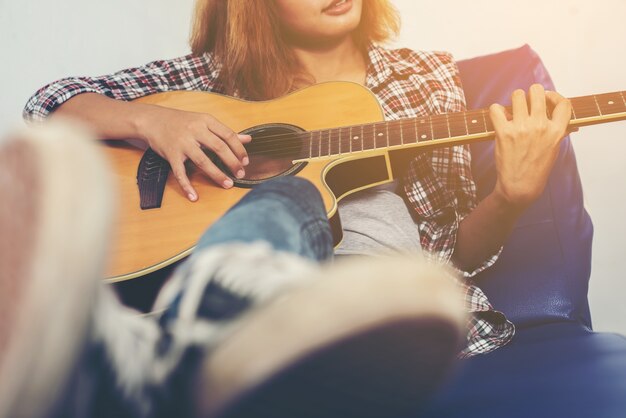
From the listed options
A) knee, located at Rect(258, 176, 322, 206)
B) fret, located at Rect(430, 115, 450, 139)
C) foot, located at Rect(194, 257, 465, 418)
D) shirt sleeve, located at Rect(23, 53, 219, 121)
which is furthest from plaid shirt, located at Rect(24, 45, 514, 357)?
foot, located at Rect(194, 257, 465, 418)

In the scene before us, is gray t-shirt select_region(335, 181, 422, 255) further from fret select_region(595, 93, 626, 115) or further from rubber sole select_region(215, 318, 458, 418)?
rubber sole select_region(215, 318, 458, 418)

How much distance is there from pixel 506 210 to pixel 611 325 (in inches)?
28.4

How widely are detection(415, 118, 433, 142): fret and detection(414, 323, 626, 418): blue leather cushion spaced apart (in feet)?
1.26

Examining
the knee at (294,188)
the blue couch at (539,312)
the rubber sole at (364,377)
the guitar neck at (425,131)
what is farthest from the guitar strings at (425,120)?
the rubber sole at (364,377)

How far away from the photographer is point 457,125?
1.04 meters

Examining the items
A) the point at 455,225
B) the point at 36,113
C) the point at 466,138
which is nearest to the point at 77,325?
the point at 466,138

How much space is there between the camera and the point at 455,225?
1208mm

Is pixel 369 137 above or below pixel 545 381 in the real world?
above

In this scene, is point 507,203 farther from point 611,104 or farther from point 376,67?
point 376,67

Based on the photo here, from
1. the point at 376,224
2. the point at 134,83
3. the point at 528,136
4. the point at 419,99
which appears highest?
the point at 134,83

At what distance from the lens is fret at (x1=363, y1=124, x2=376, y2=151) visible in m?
1.08

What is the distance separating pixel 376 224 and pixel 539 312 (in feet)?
1.13

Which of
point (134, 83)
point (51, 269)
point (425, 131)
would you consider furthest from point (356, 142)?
point (51, 269)

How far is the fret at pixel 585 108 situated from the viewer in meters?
0.98
